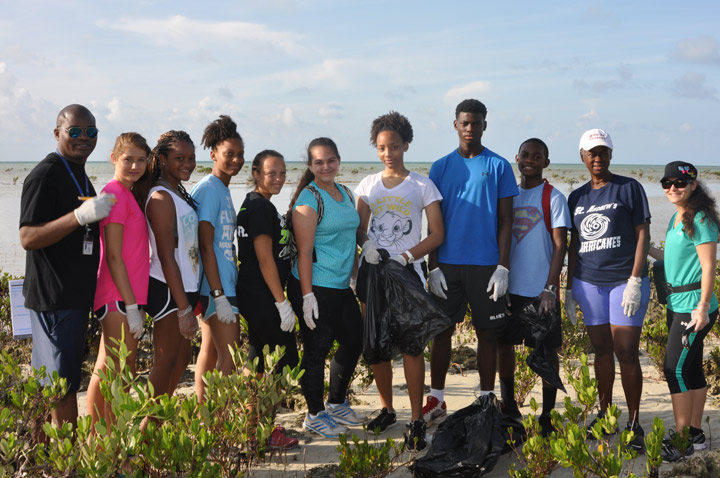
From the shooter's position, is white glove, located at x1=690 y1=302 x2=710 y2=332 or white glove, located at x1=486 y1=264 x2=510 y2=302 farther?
white glove, located at x1=486 y1=264 x2=510 y2=302

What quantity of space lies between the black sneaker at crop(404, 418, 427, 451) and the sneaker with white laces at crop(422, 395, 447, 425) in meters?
0.38

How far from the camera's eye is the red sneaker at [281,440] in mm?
3981

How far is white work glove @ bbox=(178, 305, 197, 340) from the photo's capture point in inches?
142

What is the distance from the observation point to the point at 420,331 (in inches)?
159

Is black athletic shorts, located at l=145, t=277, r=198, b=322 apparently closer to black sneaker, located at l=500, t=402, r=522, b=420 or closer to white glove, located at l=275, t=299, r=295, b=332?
white glove, located at l=275, t=299, r=295, b=332

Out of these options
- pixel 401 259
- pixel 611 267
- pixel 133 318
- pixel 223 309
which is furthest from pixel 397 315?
pixel 133 318

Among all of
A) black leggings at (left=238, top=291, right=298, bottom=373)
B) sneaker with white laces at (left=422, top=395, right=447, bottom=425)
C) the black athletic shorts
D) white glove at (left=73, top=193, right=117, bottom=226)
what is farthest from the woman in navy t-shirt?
white glove at (left=73, top=193, right=117, bottom=226)

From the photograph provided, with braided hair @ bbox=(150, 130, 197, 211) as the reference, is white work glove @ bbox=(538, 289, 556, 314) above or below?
below

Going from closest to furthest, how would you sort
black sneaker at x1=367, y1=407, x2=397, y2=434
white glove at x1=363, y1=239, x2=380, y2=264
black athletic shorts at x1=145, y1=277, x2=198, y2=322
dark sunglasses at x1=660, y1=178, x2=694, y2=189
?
black athletic shorts at x1=145, y1=277, x2=198, y2=322 < dark sunglasses at x1=660, y1=178, x2=694, y2=189 < white glove at x1=363, y1=239, x2=380, y2=264 < black sneaker at x1=367, y1=407, x2=397, y2=434

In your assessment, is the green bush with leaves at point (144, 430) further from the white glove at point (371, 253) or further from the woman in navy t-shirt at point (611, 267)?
the woman in navy t-shirt at point (611, 267)

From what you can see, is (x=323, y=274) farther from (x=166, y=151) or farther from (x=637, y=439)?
(x=637, y=439)

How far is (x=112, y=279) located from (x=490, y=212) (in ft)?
8.48

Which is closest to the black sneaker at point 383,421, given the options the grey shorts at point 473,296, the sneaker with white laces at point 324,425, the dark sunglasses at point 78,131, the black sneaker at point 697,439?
the sneaker with white laces at point 324,425

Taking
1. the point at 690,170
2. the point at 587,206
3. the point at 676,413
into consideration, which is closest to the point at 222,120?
the point at 587,206
